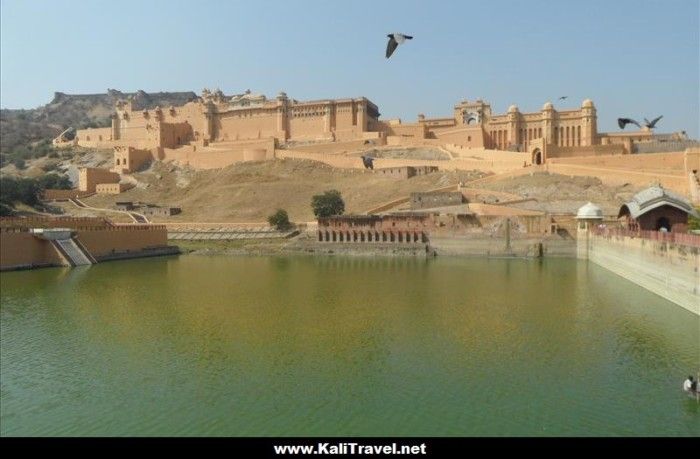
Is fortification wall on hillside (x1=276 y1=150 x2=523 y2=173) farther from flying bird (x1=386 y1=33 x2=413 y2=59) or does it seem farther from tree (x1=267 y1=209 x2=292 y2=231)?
flying bird (x1=386 y1=33 x2=413 y2=59)

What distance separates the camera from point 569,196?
1652 inches

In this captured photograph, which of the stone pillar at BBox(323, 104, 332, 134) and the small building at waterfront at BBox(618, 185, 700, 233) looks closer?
the small building at waterfront at BBox(618, 185, 700, 233)

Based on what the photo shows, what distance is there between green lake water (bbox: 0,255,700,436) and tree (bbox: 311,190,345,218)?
70.4 feet

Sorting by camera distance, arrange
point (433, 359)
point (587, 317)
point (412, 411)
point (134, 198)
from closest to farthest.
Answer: point (412, 411) < point (433, 359) < point (587, 317) < point (134, 198)

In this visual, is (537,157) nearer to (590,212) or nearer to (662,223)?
(590,212)

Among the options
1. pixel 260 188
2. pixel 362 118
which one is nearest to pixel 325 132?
pixel 362 118

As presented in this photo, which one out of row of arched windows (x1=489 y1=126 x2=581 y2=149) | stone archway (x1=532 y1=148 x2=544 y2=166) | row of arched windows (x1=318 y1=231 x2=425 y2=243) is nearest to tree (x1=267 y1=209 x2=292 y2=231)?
row of arched windows (x1=318 y1=231 x2=425 y2=243)

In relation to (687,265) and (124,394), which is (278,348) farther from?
(687,265)

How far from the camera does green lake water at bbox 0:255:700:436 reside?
9.77 m

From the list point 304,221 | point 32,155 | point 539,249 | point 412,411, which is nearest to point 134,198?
point 304,221

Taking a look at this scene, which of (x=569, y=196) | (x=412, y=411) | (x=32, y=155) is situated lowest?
(x=412, y=411)

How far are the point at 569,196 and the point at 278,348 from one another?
107ft
